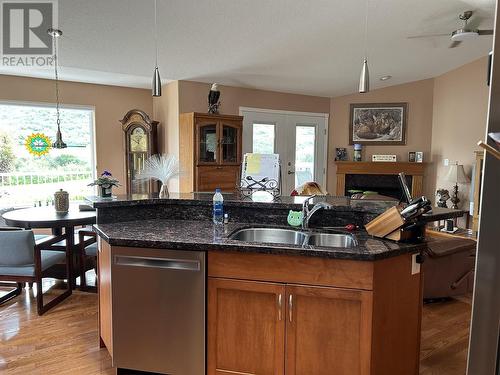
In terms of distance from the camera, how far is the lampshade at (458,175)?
5316 millimetres

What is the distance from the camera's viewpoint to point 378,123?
21.7 feet

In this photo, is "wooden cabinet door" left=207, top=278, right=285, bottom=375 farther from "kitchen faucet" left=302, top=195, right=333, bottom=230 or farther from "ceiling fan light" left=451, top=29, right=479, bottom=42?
"ceiling fan light" left=451, top=29, right=479, bottom=42

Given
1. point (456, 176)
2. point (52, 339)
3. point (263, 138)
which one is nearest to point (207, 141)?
point (263, 138)

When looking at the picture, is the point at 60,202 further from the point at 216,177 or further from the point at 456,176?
the point at 456,176

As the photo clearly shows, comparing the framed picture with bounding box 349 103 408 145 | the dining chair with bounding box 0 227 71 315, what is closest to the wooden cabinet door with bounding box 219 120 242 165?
the framed picture with bounding box 349 103 408 145

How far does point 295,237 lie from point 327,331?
621mm

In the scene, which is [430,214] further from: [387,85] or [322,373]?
[387,85]

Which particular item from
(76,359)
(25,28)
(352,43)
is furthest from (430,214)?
(25,28)

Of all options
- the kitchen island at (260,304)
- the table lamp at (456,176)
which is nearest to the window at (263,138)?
the table lamp at (456,176)

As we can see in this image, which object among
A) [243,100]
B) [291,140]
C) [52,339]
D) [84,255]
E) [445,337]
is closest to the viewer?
[52,339]

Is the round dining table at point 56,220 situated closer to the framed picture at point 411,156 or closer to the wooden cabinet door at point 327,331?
the wooden cabinet door at point 327,331

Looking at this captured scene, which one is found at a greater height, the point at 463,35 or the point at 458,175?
the point at 463,35

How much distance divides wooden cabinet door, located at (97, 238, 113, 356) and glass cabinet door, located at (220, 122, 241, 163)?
3.11 metres

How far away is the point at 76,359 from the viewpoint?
229 centimetres
